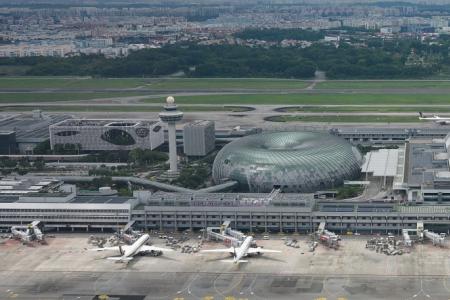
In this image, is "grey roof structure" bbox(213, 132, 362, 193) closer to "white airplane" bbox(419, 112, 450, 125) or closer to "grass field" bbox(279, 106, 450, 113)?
"white airplane" bbox(419, 112, 450, 125)

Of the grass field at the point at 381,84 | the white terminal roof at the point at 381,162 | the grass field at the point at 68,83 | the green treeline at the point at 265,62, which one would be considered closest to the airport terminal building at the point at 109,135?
the white terminal roof at the point at 381,162

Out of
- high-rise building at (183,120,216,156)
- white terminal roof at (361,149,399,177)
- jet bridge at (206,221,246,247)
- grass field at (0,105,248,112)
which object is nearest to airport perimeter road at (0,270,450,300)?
jet bridge at (206,221,246,247)

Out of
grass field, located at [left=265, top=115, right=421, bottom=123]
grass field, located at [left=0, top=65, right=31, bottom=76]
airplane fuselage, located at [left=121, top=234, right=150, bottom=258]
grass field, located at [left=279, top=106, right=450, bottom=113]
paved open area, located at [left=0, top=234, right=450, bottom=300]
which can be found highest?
airplane fuselage, located at [left=121, top=234, right=150, bottom=258]

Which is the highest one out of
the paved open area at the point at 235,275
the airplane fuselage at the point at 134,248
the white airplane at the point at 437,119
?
the airplane fuselage at the point at 134,248

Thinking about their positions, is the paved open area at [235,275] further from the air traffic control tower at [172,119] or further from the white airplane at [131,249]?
the air traffic control tower at [172,119]

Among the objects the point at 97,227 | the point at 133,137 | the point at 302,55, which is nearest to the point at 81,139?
the point at 133,137

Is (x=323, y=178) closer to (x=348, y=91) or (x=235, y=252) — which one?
(x=235, y=252)
